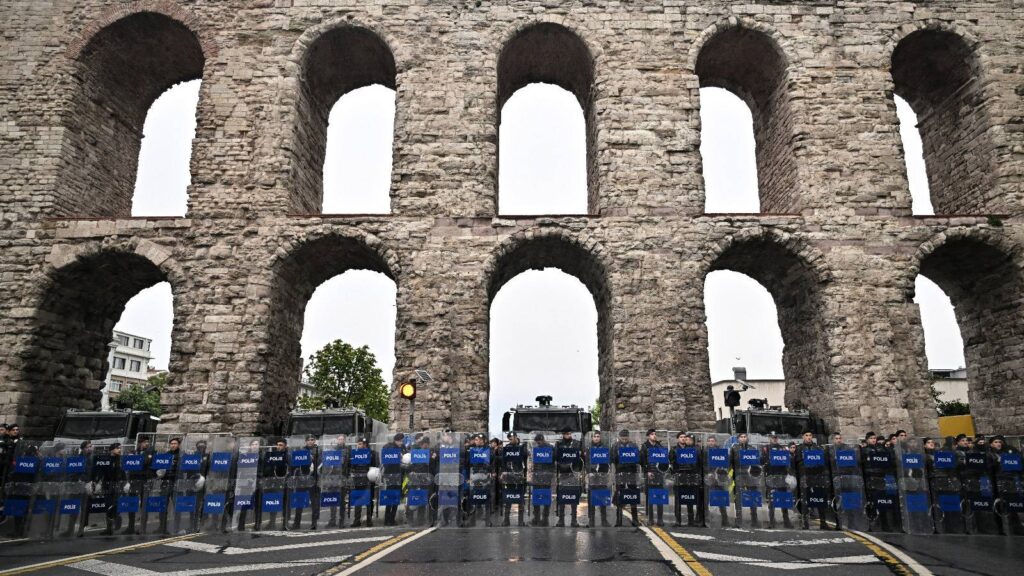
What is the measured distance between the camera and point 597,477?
10586 mm

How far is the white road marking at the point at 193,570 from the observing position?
6.83 meters

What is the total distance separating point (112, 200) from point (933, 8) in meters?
22.6

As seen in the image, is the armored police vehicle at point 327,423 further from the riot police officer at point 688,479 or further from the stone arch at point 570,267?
the riot police officer at point 688,479

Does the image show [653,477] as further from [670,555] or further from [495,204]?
[495,204]

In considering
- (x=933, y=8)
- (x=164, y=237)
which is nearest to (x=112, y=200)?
(x=164, y=237)

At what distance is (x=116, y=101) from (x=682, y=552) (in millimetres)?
18769

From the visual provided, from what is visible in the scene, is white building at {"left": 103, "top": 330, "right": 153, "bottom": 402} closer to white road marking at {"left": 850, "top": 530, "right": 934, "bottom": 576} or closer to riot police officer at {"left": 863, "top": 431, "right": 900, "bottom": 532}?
riot police officer at {"left": 863, "top": 431, "right": 900, "bottom": 532}

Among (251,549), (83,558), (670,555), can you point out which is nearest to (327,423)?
(251,549)

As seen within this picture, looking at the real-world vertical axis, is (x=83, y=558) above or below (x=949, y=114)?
below

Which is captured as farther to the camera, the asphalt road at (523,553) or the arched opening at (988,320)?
the arched opening at (988,320)

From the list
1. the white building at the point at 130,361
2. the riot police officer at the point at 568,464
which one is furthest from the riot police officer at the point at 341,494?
the white building at the point at 130,361

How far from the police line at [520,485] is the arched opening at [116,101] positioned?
28.7 ft

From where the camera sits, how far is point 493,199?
16.4 metres

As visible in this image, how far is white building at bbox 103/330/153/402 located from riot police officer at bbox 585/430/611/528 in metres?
69.5
